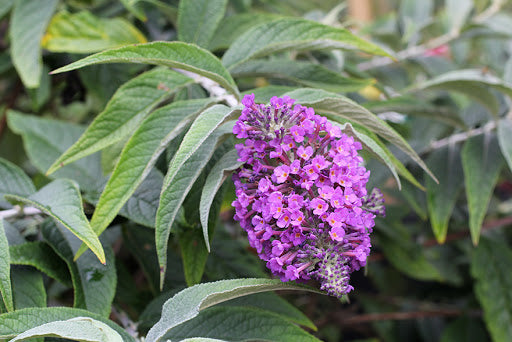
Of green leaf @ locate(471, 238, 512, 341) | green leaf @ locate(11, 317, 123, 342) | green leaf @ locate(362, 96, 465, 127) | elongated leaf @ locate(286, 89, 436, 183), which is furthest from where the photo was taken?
green leaf @ locate(471, 238, 512, 341)

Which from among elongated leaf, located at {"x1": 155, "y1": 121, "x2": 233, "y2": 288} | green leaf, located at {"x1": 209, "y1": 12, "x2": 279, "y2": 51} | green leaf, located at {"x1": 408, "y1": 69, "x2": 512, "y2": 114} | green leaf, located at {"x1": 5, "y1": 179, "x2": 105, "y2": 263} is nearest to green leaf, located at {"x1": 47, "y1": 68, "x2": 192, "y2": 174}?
green leaf, located at {"x1": 5, "y1": 179, "x2": 105, "y2": 263}

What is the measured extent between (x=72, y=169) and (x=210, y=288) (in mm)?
479

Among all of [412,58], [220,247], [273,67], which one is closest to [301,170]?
[273,67]

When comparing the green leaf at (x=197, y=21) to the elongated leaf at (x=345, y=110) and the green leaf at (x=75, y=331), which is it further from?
the green leaf at (x=75, y=331)

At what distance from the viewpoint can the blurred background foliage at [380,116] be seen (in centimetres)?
80

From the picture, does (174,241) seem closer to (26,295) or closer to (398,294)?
(26,295)

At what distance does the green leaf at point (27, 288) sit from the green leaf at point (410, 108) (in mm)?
518

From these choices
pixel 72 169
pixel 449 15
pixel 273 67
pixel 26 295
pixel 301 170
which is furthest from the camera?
pixel 449 15

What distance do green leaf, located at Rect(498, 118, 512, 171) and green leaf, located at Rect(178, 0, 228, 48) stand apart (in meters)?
0.51

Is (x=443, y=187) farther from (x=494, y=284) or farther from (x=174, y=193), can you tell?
(x=174, y=193)

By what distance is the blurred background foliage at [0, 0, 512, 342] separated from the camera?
804mm

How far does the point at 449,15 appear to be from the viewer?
1.23 m

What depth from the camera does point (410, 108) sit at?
85 centimetres

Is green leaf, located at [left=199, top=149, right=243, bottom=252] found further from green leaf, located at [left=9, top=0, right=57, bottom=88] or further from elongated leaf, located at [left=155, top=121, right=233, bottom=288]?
green leaf, located at [left=9, top=0, right=57, bottom=88]
